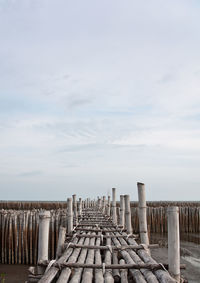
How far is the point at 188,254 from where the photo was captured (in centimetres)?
1320

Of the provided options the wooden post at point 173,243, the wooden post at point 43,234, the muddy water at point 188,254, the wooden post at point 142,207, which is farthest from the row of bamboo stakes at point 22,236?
the wooden post at point 173,243

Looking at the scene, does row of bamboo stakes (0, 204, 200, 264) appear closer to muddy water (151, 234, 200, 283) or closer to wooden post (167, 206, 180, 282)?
muddy water (151, 234, 200, 283)

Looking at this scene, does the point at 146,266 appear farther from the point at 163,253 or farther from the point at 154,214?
the point at 154,214

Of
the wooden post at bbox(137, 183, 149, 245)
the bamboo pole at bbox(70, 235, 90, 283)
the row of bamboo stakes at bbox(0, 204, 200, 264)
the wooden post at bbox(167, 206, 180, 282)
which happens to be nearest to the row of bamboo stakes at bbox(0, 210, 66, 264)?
the row of bamboo stakes at bbox(0, 204, 200, 264)

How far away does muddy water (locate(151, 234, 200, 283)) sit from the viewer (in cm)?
992

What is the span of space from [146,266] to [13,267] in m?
7.80

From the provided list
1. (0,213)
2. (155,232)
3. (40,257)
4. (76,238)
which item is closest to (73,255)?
(40,257)

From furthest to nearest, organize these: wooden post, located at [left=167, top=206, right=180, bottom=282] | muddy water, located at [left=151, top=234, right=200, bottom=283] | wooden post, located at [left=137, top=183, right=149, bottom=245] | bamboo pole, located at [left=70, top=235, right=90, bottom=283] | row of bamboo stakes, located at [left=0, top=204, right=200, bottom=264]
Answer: row of bamboo stakes, located at [left=0, top=204, right=200, bottom=264]
muddy water, located at [left=151, top=234, right=200, bottom=283]
wooden post, located at [left=137, top=183, right=149, bottom=245]
wooden post, located at [left=167, top=206, right=180, bottom=282]
bamboo pole, located at [left=70, top=235, right=90, bottom=283]

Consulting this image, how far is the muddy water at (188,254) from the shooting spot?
32.6 feet

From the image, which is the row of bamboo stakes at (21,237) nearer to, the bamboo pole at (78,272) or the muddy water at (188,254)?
the muddy water at (188,254)

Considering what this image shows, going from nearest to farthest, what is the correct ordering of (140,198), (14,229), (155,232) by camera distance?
(140,198) < (14,229) < (155,232)

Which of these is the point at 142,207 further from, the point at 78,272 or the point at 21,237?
the point at 21,237

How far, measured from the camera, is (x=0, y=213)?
1255 centimetres

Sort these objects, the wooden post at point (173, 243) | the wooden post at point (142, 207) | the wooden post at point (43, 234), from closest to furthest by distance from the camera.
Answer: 1. the wooden post at point (173, 243)
2. the wooden post at point (43, 234)
3. the wooden post at point (142, 207)
